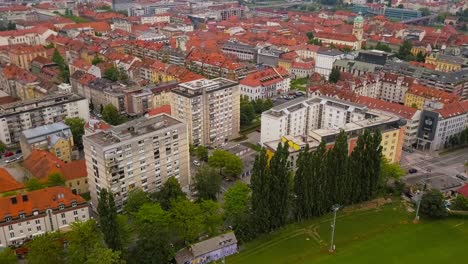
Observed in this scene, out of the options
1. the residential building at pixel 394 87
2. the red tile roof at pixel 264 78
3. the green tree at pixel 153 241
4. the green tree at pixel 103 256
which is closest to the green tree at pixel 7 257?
the green tree at pixel 103 256

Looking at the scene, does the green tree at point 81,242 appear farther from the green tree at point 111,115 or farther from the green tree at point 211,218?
the green tree at point 111,115

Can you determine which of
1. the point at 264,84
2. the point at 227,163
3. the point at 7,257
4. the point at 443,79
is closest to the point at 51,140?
the point at 227,163

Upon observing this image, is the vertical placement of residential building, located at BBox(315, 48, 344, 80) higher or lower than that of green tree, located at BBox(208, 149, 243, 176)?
higher

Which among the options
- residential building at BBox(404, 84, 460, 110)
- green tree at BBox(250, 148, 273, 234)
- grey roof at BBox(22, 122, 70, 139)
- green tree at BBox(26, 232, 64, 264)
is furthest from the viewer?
residential building at BBox(404, 84, 460, 110)

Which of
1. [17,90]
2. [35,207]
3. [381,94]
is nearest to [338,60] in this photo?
[381,94]

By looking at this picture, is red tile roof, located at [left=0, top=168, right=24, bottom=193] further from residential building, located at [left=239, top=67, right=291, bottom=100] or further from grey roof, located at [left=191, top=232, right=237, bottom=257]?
residential building, located at [left=239, top=67, right=291, bottom=100]

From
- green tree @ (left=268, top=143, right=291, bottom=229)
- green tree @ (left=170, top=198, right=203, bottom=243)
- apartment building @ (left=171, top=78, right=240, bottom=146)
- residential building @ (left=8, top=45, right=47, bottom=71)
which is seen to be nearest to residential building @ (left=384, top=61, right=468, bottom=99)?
apartment building @ (left=171, top=78, right=240, bottom=146)

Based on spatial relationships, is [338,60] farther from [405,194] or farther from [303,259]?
[303,259]

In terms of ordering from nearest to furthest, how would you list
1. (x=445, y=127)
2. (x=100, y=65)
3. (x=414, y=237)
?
(x=414, y=237), (x=445, y=127), (x=100, y=65)
